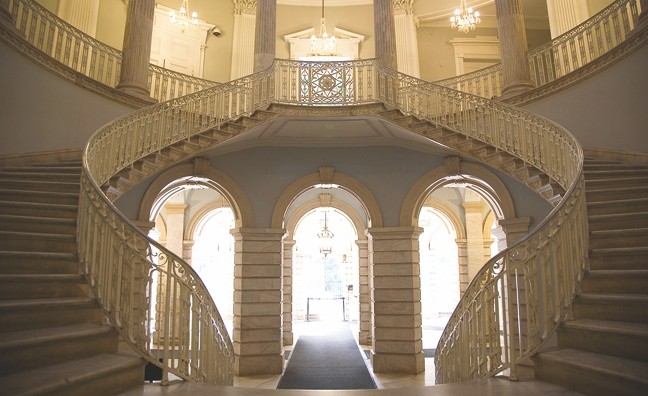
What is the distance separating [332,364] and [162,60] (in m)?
10.8

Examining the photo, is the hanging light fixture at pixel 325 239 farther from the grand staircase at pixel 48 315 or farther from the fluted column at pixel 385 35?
the grand staircase at pixel 48 315

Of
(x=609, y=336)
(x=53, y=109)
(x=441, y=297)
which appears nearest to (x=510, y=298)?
(x=609, y=336)

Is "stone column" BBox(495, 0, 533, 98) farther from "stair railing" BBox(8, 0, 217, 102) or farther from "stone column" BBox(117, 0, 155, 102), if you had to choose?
"stone column" BBox(117, 0, 155, 102)

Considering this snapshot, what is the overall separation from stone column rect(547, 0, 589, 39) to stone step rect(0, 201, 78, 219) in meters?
11.0

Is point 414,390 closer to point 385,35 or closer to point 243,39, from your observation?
point 385,35

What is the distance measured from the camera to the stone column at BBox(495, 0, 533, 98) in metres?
8.99

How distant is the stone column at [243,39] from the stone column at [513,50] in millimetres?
7770

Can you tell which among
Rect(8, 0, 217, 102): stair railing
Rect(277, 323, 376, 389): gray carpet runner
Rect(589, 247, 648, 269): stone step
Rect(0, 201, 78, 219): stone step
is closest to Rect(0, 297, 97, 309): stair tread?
Rect(0, 201, 78, 219): stone step

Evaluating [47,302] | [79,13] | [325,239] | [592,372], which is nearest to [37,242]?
[47,302]

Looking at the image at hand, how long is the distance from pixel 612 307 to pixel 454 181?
271 inches

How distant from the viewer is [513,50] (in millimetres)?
9195

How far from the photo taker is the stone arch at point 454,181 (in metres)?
9.33

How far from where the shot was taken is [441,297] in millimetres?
17578

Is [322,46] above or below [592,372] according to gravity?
above
